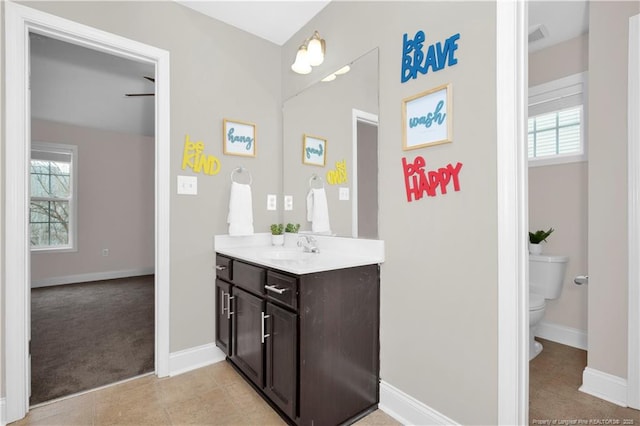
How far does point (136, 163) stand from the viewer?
17.0 ft

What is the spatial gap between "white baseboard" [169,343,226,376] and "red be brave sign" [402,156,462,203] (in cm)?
183

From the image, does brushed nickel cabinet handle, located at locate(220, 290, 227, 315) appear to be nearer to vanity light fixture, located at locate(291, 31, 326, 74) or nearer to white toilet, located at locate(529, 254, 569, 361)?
vanity light fixture, located at locate(291, 31, 326, 74)

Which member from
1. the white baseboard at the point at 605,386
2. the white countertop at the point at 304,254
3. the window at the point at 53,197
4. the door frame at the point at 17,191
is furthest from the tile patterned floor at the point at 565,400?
the window at the point at 53,197

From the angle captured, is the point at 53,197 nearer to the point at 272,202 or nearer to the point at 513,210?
the point at 272,202

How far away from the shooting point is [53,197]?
14.8ft

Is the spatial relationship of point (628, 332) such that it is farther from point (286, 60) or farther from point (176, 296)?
point (286, 60)

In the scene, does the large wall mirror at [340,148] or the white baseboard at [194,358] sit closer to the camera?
the large wall mirror at [340,148]

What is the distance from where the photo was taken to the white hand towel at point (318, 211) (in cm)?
220

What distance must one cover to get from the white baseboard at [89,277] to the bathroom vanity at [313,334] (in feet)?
13.7

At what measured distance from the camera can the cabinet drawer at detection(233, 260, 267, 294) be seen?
1734 mm

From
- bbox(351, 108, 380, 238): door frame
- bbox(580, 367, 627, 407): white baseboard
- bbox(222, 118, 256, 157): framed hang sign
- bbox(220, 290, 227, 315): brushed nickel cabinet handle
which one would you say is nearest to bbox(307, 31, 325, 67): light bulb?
bbox(351, 108, 380, 238): door frame

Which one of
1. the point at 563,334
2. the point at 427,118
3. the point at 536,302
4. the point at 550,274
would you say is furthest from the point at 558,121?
the point at 427,118

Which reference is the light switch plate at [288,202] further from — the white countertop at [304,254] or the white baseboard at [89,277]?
the white baseboard at [89,277]

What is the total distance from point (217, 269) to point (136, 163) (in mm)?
3936
